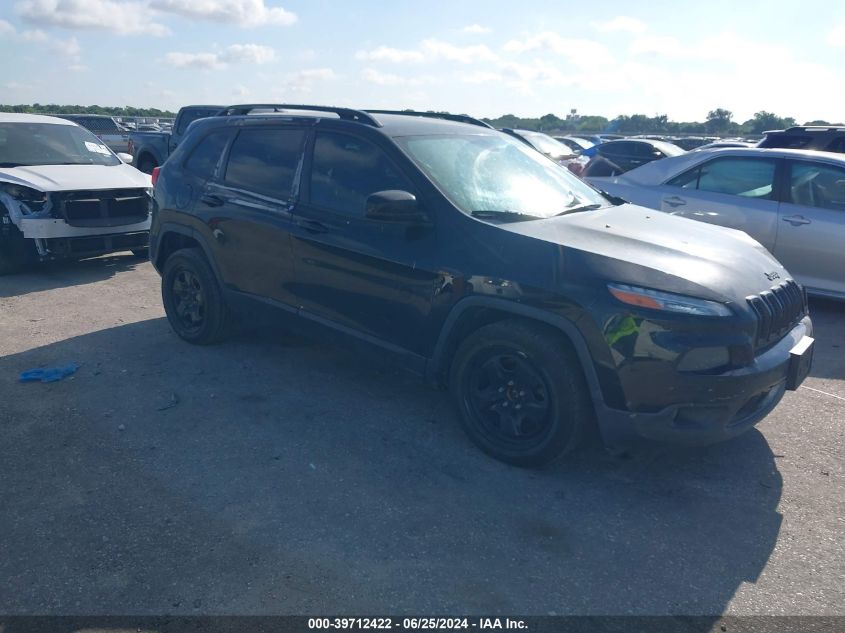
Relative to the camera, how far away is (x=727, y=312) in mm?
3342

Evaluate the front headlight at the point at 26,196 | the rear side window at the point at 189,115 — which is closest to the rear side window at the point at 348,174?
the front headlight at the point at 26,196

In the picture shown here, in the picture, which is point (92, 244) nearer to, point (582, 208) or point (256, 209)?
point (256, 209)

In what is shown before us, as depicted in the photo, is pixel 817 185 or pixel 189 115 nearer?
pixel 817 185

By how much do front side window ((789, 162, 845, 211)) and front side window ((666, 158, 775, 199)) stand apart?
0.22 metres

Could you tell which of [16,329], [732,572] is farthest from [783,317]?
[16,329]

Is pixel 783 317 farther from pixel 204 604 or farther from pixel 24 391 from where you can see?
pixel 24 391

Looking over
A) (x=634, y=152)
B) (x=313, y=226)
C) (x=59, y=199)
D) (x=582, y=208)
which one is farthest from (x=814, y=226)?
(x=634, y=152)

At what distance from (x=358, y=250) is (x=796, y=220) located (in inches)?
193

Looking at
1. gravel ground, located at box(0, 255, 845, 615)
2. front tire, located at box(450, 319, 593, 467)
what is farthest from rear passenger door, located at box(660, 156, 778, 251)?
front tire, located at box(450, 319, 593, 467)

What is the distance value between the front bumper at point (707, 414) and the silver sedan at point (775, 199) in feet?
12.9

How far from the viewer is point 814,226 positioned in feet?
22.2

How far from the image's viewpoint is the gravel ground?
286cm

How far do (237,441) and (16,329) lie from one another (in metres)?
3.30

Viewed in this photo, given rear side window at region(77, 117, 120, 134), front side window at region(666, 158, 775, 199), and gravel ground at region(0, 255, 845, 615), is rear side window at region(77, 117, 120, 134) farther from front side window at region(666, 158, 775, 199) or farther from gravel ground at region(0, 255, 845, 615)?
front side window at region(666, 158, 775, 199)
